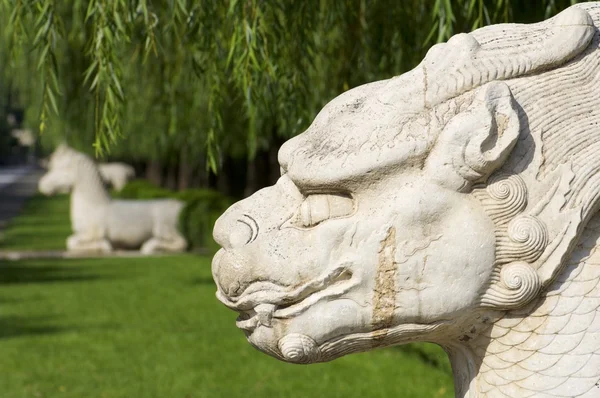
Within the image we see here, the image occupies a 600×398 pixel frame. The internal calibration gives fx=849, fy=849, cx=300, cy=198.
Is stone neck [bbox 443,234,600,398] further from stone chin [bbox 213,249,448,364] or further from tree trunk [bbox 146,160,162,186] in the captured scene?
tree trunk [bbox 146,160,162,186]

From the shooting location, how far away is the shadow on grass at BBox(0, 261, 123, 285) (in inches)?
457

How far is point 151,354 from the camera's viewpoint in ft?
23.7

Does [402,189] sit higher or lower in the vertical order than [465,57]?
lower

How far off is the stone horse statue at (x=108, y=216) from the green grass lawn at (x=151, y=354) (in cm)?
224

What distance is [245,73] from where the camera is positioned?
2.96 m

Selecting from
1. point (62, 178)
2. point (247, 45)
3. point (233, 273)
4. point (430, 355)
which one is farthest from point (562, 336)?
point (62, 178)

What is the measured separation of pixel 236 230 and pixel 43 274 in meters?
11.0

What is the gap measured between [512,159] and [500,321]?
326mm

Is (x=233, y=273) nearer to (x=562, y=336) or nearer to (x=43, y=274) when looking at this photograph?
(x=562, y=336)

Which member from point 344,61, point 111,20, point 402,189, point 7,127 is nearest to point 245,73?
point 111,20

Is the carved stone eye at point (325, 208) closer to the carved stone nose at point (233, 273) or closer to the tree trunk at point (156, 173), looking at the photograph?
the carved stone nose at point (233, 273)

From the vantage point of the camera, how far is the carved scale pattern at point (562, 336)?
1.63 meters

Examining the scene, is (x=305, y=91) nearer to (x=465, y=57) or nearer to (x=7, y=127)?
(x=465, y=57)

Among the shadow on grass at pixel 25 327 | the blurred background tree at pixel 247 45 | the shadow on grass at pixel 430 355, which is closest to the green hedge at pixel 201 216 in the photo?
the shadow on grass at pixel 25 327
